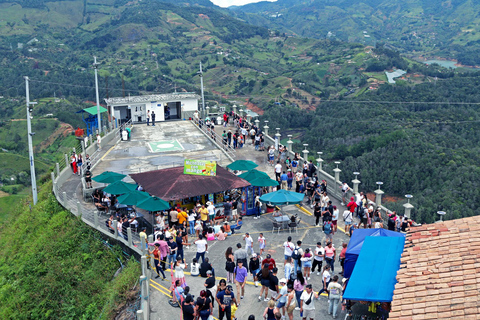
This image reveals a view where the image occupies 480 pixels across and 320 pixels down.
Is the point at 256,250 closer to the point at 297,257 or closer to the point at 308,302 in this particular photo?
the point at 297,257

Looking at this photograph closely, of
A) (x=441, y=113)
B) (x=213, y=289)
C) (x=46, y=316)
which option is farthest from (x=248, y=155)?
(x=441, y=113)

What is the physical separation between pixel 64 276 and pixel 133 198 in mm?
4452

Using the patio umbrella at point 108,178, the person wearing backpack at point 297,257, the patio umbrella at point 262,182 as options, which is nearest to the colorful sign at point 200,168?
the patio umbrella at point 262,182

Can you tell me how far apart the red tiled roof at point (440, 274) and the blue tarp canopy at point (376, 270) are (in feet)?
1.44

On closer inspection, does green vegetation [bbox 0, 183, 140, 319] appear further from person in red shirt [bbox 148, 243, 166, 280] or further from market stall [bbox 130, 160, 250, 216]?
market stall [bbox 130, 160, 250, 216]

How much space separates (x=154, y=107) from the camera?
41500 mm

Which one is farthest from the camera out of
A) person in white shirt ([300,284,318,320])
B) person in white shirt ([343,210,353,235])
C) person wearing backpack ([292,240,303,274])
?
person in white shirt ([343,210,353,235])

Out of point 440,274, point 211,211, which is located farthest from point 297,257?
point 211,211

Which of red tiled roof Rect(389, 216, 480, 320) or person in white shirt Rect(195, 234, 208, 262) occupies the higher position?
red tiled roof Rect(389, 216, 480, 320)

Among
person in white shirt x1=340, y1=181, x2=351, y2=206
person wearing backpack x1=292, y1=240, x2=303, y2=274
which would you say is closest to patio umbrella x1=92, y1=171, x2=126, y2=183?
person in white shirt x1=340, y1=181, x2=351, y2=206

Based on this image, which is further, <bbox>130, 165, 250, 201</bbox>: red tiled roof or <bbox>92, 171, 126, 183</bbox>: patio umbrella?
<bbox>92, 171, 126, 183</bbox>: patio umbrella

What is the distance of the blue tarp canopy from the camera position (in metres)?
11.6

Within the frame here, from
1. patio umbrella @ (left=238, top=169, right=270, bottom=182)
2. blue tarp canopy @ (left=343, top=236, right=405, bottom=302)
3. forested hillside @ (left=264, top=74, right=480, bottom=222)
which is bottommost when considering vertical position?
forested hillside @ (left=264, top=74, right=480, bottom=222)

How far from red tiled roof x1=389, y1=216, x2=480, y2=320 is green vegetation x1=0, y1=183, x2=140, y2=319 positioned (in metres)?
9.48
